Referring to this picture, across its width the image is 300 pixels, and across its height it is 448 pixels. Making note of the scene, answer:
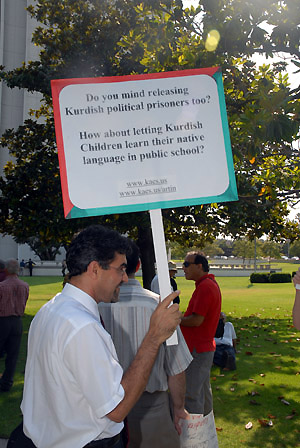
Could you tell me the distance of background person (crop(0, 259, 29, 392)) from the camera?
784cm

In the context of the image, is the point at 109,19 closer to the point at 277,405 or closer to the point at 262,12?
the point at 262,12

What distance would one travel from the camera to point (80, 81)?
2.69 m

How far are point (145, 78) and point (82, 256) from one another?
1062mm

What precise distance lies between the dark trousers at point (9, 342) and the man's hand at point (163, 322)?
19.8ft

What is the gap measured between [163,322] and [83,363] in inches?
19.6

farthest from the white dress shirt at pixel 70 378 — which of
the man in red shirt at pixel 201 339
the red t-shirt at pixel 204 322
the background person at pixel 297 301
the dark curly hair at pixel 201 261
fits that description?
the dark curly hair at pixel 201 261

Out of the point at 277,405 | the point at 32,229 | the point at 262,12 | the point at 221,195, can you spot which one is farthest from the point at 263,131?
the point at 32,229

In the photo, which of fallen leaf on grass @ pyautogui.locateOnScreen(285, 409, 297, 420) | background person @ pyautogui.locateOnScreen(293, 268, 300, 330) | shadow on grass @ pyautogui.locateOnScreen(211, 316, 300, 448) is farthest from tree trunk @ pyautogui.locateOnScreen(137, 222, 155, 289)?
background person @ pyautogui.locateOnScreen(293, 268, 300, 330)

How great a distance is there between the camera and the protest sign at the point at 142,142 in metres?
2.63

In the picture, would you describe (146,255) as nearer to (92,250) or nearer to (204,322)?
(204,322)

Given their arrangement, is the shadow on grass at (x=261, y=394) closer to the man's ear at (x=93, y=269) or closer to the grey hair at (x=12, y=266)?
the grey hair at (x=12, y=266)

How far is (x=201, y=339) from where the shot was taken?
498 cm

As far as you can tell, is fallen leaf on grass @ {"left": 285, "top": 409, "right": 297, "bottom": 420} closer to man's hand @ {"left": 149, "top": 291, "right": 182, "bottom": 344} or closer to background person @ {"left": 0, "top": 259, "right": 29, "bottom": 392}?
background person @ {"left": 0, "top": 259, "right": 29, "bottom": 392}

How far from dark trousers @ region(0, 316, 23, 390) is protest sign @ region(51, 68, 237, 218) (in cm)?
580
